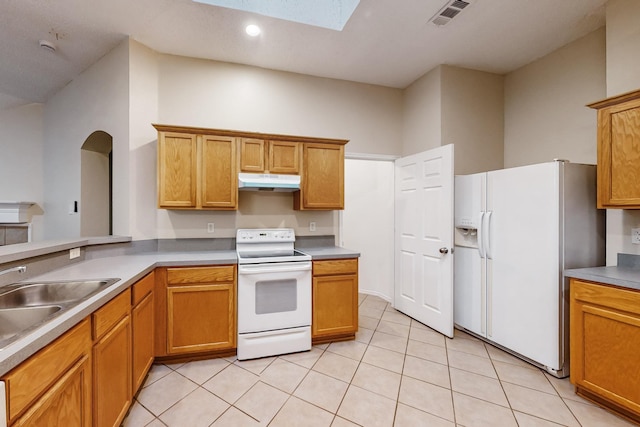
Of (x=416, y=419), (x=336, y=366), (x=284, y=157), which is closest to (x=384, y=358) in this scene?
(x=336, y=366)

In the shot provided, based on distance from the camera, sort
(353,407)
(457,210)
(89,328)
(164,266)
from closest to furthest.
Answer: (89,328) → (353,407) → (164,266) → (457,210)

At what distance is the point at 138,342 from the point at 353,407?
59.3 inches

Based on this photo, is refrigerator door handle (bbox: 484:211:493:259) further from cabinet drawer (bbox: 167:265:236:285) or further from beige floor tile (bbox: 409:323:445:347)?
cabinet drawer (bbox: 167:265:236:285)

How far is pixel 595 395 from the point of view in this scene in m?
2.03

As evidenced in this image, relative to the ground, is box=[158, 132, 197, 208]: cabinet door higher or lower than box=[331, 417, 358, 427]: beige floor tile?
higher

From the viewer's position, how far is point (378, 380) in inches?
91.7

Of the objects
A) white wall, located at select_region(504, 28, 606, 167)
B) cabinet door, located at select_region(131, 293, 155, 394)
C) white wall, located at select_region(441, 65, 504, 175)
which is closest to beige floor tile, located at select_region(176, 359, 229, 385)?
cabinet door, located at select_region(131, 293, 155, 394)

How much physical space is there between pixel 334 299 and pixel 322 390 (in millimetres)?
869

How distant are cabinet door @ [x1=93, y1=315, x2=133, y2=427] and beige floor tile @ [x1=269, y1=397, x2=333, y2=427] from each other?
0.86m

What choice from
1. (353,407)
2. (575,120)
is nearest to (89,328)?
(353,407)

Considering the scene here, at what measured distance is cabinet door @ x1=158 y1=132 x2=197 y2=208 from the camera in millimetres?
2809

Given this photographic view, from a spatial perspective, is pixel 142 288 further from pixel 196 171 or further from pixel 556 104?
pixel 556 104

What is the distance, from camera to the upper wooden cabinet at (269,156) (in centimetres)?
302

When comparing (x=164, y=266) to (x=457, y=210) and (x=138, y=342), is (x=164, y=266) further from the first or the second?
(x=457, y=210)
